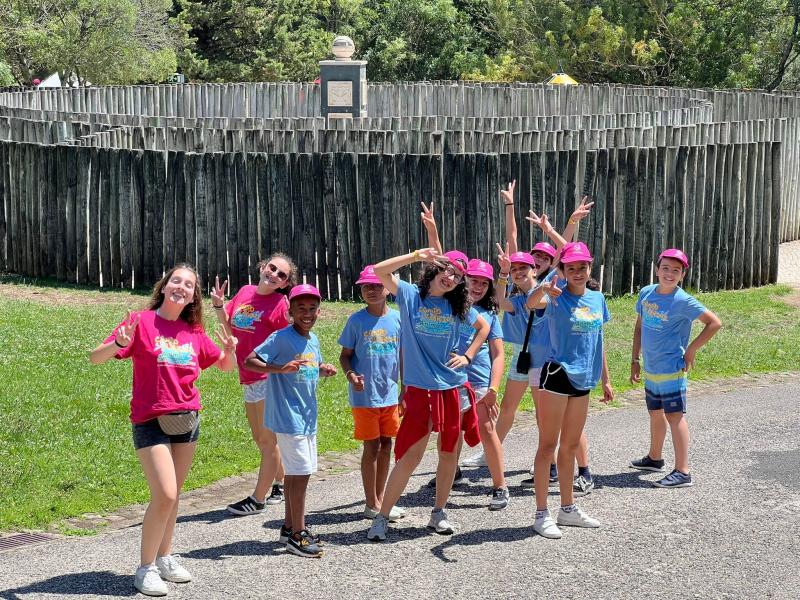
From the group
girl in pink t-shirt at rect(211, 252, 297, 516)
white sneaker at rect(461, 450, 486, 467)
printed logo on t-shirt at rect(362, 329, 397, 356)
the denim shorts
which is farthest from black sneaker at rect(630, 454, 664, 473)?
the denim shorts

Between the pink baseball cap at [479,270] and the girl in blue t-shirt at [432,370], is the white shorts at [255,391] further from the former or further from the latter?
the pink baseball cap at [479,270]

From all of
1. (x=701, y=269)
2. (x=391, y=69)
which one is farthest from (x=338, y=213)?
(x=391, y=69)

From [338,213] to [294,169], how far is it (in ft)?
2.37

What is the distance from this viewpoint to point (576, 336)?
7695mm

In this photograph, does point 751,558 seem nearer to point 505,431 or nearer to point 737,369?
point 505,431

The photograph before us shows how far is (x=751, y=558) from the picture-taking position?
7.19 meters

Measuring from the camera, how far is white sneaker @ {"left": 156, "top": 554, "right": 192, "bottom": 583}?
666cm

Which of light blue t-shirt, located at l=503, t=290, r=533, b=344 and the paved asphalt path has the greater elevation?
light blue t-shirt, located at l=503, t=290, r=533, b=344

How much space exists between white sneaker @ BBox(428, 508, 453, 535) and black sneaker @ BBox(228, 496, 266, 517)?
3.59 feet

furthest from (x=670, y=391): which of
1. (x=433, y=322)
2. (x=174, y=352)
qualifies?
(x=174, y=352)

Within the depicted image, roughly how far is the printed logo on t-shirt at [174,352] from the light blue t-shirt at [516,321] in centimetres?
272

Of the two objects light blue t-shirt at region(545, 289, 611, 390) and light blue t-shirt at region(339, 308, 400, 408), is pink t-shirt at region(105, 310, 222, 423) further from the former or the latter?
light blue t-shirt at region(545, 289, 611, 390)

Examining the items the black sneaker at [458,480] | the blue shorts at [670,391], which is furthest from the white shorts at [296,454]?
the blue shorts at [670,391]

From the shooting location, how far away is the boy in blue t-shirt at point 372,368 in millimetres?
7723
